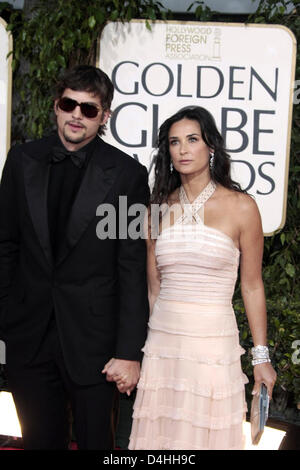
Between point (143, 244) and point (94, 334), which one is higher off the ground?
point (143, 244)

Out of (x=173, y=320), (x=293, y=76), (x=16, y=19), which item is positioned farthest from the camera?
(x=16, y=19)

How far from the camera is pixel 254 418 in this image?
2.08 metres

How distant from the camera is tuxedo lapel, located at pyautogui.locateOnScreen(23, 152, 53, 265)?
6.13ft

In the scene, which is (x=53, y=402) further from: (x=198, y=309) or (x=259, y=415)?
(x=259, y=415)

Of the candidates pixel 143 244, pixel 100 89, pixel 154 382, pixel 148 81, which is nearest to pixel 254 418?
pixel 154 382

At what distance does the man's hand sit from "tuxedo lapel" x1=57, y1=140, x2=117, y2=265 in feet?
1.36

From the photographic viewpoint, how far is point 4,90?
3.75m

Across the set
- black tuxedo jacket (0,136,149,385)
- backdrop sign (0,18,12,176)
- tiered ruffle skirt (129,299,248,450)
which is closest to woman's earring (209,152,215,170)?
black tuxedo jacket (0,136,149,385)

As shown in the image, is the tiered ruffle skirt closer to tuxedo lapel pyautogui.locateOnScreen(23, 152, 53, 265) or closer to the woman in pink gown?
the woman in pink gown

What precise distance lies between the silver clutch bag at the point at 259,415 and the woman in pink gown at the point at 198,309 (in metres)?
0.05

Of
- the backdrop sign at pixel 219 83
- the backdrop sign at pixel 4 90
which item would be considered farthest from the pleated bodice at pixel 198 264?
the backdrop sign at pixel 4 90

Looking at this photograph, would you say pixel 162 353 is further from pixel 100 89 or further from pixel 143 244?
pixel 100 89

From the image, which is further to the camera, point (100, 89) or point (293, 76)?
point (293, 76)

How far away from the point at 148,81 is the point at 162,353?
2.14 m
